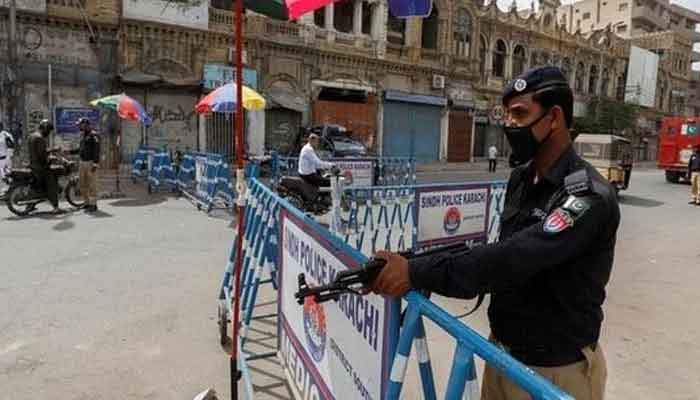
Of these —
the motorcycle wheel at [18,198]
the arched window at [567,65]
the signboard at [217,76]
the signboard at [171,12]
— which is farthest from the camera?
the arched window at [567,65]

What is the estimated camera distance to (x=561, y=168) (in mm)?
1729

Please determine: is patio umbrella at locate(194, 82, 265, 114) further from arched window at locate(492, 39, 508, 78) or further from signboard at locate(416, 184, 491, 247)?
arched window at locate(492, 39, 508, 78)

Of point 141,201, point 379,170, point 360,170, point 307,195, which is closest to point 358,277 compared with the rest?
point 307,195

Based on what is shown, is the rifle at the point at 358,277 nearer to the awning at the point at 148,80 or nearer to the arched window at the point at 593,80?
the awning at the point at 148,80

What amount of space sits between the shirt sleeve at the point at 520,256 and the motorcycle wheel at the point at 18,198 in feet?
31.9

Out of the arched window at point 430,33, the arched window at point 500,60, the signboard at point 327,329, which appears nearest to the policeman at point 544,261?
the signboard at point 327,329

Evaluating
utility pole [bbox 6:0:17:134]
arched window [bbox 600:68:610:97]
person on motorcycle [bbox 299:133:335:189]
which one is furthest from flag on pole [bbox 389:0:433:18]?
arched window [bbox 600:68:610:97]

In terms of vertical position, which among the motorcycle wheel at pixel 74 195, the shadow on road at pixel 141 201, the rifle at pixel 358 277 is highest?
the rifle at pixel 358 277

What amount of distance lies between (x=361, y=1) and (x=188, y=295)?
71.4 feet

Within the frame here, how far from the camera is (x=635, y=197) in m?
16.2

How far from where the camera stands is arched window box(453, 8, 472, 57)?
2745 centimetres

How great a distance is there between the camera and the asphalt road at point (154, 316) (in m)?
3.53

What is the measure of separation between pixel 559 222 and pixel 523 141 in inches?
16.6

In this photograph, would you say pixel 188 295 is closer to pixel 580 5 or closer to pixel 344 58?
pixel 344 58
